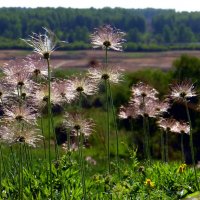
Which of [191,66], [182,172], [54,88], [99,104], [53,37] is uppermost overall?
[53,37]

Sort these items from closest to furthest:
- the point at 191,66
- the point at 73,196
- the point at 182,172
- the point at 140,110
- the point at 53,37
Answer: the point at 53,37, the point at 73,196, the point at 182,172, the point at 140,110, the point at 191,66

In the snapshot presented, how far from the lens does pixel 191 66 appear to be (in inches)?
1734

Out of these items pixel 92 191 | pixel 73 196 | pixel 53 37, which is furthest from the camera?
pixel 92 191

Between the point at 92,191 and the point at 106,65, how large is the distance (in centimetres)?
147

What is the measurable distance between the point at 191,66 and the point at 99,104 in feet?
167

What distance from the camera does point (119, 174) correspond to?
26.4ft

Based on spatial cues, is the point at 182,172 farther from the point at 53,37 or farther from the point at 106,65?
the point at 53,37

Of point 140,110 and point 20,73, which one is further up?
point 20,73

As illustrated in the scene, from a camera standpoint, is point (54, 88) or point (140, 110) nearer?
point (54, 88)

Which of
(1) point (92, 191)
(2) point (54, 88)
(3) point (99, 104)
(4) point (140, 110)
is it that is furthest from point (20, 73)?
(3) point (99, 104)

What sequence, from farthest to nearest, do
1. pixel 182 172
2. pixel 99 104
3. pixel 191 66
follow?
pixel 99 104
pixel 191 66
pixel 182 172

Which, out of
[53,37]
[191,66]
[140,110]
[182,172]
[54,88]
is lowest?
[191,66]

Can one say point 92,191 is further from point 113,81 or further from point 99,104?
point 99,104

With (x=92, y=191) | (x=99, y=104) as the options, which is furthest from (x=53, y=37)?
(x=99, y=104)
